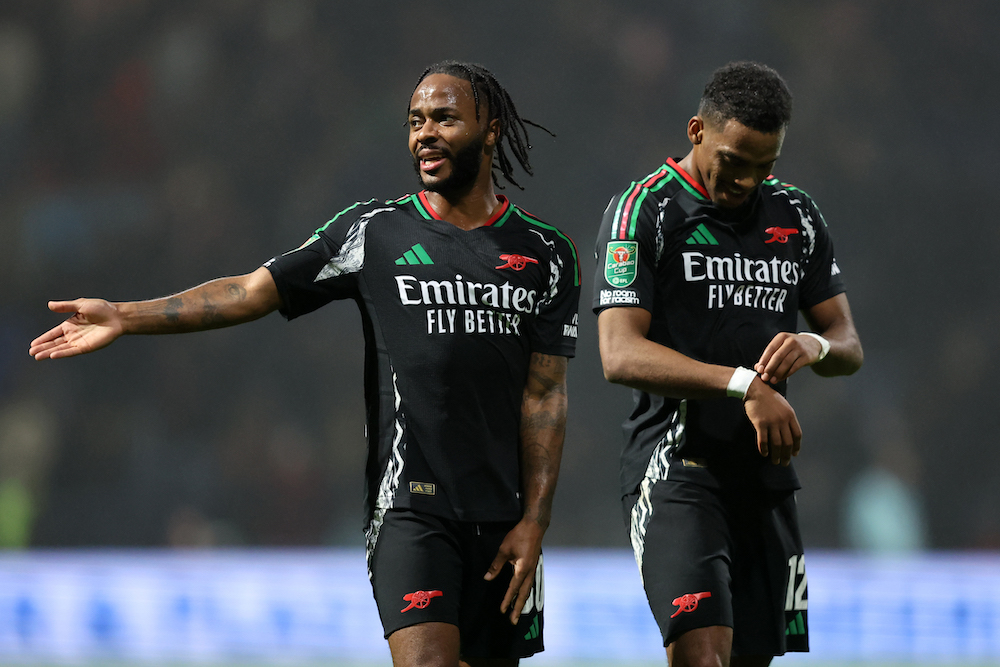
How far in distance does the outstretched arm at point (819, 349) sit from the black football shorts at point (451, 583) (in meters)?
0.90

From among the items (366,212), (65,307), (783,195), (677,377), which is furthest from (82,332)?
(783,195)

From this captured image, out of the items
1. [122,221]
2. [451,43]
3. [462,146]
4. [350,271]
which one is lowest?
[350,271]

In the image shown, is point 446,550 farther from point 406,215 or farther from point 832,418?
point 832,418

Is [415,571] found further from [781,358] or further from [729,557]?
[781,358]

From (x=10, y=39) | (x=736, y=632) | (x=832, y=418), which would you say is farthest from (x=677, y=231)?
(x=10, y=39)

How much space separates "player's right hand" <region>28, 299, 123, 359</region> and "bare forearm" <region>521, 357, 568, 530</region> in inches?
47.7

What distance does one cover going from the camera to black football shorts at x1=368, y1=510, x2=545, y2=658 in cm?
Result: 308

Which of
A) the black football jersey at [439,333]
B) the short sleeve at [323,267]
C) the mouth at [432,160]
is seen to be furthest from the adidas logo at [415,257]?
the mouth at [432,160]

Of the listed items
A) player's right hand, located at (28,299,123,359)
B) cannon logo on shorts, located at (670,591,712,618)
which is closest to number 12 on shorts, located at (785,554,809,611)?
cannon logo on shorts, located at (670,591,712,618)

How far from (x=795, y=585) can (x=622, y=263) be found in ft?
3.78

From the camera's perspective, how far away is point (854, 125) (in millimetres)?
9047

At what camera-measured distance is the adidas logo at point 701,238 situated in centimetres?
347

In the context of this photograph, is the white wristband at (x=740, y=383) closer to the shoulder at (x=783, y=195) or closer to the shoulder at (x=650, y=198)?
the shoulder at (x=650, y=198)

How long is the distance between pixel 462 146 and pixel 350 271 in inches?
20.1
